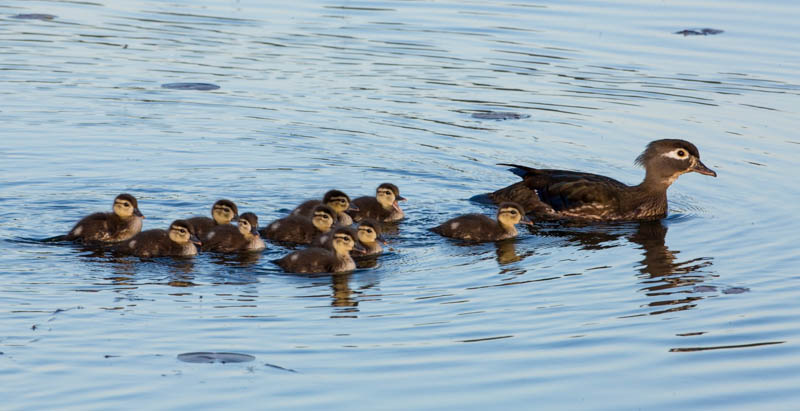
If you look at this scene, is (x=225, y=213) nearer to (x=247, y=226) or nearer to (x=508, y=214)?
(x=247, y=226)

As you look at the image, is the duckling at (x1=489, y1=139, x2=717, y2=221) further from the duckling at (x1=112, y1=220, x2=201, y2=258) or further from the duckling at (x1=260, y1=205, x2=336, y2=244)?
the duckling at (x1=112, y1=220, x2=201, y2=258)

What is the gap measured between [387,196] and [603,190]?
1820mm

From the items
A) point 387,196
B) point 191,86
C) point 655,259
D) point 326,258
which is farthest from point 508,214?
point 191,86

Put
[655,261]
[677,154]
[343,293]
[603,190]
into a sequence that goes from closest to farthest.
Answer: [343,293] → [655,261] → [603,190] → [677,154]

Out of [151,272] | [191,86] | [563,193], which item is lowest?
[151,272]

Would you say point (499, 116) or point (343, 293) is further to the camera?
point (499, 116)

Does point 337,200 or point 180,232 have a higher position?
point 337,200

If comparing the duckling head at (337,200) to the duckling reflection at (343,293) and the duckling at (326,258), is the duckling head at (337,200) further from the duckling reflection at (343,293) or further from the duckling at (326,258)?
the duckling reflection at (343,293)

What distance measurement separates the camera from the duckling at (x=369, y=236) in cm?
932

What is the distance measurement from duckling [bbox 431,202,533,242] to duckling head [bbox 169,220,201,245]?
Answer: 1.98 metres

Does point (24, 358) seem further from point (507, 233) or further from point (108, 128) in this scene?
point (108, 128)

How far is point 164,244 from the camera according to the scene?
902 centimetres

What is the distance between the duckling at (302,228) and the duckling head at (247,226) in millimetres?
429

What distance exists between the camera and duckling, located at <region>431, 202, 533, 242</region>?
9.79m
